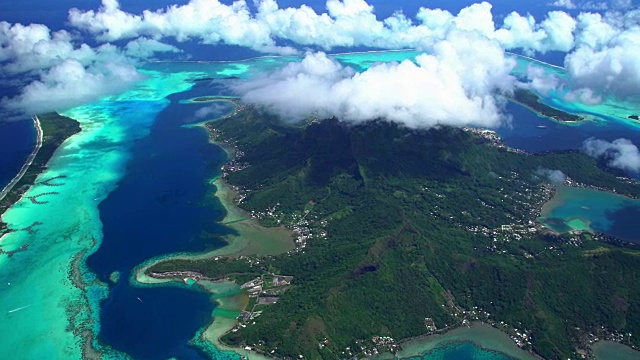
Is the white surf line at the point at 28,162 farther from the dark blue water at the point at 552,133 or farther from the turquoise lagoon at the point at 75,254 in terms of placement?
the dark blue water at the point at 552,133


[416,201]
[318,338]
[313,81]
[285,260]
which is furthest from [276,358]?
[313,81]

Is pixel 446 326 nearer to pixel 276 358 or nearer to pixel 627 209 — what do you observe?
pixel 276 358

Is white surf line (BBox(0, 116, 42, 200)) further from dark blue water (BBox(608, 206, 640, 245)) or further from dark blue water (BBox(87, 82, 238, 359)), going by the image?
dark blue water (BBox(608, 206, 640, 245))

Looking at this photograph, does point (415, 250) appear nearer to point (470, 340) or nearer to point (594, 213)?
point (470, 340)

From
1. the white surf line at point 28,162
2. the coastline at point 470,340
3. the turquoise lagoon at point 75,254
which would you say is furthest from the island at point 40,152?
the coastline at point 470,340

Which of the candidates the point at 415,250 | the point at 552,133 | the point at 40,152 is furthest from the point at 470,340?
the point at 40,152
